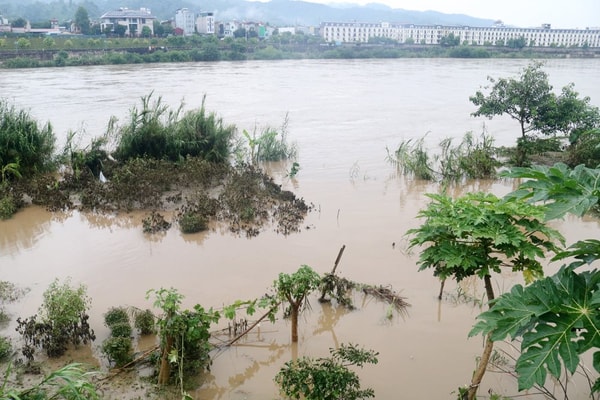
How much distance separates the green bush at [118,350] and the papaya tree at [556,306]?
3056mm

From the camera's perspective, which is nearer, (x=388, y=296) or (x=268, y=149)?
(x=388, y=296)

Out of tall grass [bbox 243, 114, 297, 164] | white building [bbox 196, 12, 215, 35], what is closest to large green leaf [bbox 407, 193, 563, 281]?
tall grass [bbox 243, 114, 297, 164]

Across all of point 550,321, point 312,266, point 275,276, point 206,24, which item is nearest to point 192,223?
point 275,276

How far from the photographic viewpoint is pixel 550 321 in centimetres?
218

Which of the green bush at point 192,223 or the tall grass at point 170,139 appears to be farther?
the tall grass at point 170,139

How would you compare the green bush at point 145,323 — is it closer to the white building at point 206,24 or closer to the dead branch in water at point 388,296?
the dead branch in water at point 388,296

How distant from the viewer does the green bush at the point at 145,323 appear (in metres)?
4.84

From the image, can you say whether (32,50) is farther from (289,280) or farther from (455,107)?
(289,280)

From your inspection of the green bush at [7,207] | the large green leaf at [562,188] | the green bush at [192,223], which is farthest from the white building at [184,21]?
the large green leaf at [562,188]

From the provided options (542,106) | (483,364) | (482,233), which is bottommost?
(483,364)

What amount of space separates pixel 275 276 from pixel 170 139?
15.8 feet

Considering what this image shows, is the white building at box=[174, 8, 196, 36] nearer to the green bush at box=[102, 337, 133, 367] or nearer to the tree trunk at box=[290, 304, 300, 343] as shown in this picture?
the tree trunk at box=[290, 304, 300, 343]

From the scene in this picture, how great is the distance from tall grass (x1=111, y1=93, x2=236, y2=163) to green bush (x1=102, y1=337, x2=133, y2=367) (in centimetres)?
569

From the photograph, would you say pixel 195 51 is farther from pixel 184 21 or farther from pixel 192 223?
pixel 184 21
